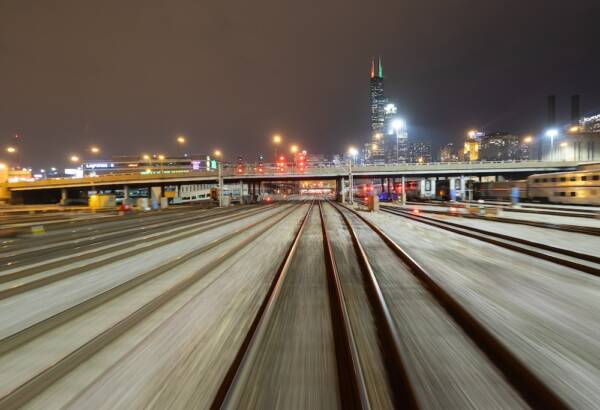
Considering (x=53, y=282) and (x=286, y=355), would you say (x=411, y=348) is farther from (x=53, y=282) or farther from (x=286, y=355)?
(x=53, y=282)

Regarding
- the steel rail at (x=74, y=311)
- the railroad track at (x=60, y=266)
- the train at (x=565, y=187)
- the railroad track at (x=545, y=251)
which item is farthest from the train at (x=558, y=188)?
the steel rail at (x=74, y=311)

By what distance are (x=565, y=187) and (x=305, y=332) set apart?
42.3 metres

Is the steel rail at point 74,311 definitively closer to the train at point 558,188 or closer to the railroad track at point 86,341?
the railroad track at point 86,341

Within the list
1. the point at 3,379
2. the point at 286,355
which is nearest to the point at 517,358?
the point at 286,355

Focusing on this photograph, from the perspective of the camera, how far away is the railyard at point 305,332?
9.24ft

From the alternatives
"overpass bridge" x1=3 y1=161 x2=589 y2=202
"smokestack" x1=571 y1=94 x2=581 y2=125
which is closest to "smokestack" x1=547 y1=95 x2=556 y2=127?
"smokestack" x1=571 y1=94 x2=581 y2=125

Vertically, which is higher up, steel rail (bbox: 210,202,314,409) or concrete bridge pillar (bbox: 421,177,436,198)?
concrete bridge pillar (bbox: 421,177,436,198)

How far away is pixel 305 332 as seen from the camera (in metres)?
4.14

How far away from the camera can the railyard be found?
282cm

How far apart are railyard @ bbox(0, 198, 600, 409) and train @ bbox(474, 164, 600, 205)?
29548 mm

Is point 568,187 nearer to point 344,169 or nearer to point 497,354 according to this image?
point 344,169

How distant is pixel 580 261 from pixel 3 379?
1264 centimetres

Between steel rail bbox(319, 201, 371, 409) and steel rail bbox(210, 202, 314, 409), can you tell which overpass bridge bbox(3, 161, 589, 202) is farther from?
→ steel rail bbox(319, 201, 371, 409)

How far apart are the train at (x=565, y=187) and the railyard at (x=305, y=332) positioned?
29.5 metres
